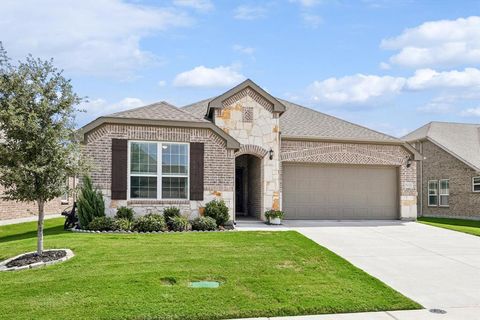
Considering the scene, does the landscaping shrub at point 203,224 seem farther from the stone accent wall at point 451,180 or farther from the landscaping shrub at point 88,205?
the stone accent wall at point 451,180

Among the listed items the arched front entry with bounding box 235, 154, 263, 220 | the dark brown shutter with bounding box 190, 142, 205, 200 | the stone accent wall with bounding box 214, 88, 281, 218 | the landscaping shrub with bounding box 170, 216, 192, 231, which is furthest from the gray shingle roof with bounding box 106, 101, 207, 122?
the arched front entry with bounding box 235, 154, 263, 220

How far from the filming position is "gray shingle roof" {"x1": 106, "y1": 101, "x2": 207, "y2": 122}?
15789mm

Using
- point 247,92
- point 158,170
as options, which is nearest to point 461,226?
point 247,92

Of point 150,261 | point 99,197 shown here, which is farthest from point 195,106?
point 150,261

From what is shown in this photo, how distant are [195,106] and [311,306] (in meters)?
14.8

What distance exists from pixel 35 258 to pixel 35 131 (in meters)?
2.85

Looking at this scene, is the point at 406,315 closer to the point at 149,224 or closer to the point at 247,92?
the point at 149,224

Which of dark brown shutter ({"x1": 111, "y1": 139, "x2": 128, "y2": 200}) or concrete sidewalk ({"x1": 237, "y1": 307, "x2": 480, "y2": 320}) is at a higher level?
dark brown shutter ({"x1": 111, "y1": 139, "x2": 128, "y2": 200})

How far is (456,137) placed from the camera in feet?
92.1

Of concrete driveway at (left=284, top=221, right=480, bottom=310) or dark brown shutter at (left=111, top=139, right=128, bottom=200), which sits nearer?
concrete driveway at (left=284, top=221, right=480, bottom=310)

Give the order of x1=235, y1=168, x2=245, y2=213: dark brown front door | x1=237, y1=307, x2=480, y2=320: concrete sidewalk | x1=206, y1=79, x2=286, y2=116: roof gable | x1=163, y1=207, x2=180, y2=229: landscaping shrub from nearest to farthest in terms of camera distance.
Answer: x1=237, y1=307, x2=480, y2=320: concrete sidewalk < x1=163, y1=207, x2=180, y2=229: landscaping shrub < x1=206, y1=79, x2=286, y2=116: roof gable < x1=235, y1=168, x2=245, y2=213: dark brown front door

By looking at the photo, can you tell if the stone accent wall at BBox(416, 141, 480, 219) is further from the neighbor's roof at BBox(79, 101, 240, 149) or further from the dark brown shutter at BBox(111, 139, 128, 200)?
the dark brown shutter at BBox(111, 139, 128, 200)

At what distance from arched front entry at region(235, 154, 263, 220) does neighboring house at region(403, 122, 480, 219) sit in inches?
506

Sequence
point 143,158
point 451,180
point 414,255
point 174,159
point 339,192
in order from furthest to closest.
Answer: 1. point 451,180
2. point 339,192
3. point 174,159
4. point 143,158
5. point 414,255
